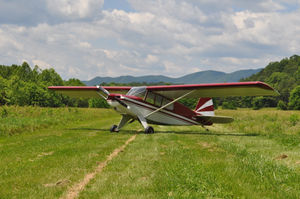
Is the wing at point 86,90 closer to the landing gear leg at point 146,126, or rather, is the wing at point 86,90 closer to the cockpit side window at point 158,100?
the cockpit side window at point 158,100

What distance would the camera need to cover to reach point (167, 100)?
17.0 meters

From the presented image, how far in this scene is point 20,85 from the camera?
70.8m

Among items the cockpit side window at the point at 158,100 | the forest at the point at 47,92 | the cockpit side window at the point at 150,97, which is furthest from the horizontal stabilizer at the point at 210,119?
the forest at the point at 47,92

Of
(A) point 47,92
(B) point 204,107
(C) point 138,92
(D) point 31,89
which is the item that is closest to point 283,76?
(A) point 47,92

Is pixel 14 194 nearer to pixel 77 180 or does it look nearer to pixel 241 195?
pixel 77 180

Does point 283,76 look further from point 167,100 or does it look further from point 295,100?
point 167,100

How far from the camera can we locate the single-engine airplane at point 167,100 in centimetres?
1439

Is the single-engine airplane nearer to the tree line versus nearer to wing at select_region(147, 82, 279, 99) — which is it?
wing at select_region(147, 82, 279, 99)

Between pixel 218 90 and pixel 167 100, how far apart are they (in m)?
3.22

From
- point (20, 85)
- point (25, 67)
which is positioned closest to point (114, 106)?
point (20, 85)

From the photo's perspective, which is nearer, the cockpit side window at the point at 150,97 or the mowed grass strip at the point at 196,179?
the mowed grass strip at the point at 196,179

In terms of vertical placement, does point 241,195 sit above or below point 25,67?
below

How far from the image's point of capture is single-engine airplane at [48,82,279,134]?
567 inches

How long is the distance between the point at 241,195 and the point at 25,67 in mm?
96573
